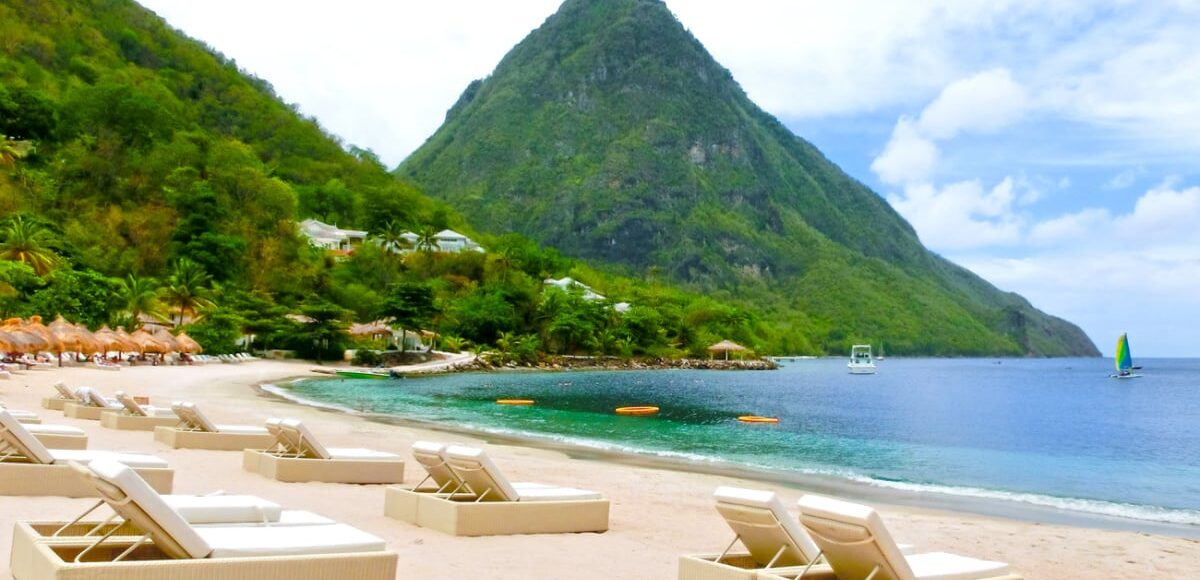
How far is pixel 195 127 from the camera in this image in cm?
8581

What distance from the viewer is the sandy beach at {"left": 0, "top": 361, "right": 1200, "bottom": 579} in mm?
6390

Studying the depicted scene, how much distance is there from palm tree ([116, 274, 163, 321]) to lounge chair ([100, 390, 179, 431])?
3901 centimetres

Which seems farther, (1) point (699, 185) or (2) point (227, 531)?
(1) point (699, 185)

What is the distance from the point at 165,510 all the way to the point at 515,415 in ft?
77.7

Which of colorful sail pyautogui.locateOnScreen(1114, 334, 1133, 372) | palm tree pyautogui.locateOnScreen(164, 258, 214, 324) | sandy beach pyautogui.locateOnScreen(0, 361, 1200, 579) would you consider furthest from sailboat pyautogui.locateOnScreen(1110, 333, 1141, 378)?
sandy beach pyautogui.locateOnScreen(0, 361, 1200, 579)

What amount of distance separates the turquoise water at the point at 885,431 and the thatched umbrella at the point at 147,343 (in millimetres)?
6838

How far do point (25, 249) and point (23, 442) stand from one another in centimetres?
4661

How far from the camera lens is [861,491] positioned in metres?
14.6

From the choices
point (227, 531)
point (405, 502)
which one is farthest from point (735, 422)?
point (227, 531)

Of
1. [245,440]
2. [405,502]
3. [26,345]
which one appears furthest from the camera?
[26,345]

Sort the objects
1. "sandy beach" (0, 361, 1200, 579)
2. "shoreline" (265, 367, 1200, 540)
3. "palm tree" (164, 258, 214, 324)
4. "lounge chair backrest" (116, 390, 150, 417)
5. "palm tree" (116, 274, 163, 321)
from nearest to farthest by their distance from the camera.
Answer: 1. "sandy beach" (0, 361, 1200, 579)
2. "shoreline" (265, 367, 1200, 540)
3. "lounge chair backrest" (116, 390, 150, 417)
4. "palm tree" (116, 274, 163, 321)
5. "palm tree" (164, 258, 214, 324)

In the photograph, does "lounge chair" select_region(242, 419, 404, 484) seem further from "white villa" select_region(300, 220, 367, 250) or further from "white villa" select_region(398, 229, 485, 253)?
"white villa" select_region(398, 229, 485, 253)

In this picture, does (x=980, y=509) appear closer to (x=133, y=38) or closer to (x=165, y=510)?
(x=165, y=510)

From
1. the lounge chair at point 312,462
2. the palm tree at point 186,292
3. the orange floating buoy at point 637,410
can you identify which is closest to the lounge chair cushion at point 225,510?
the lounge chair at point 312,462
